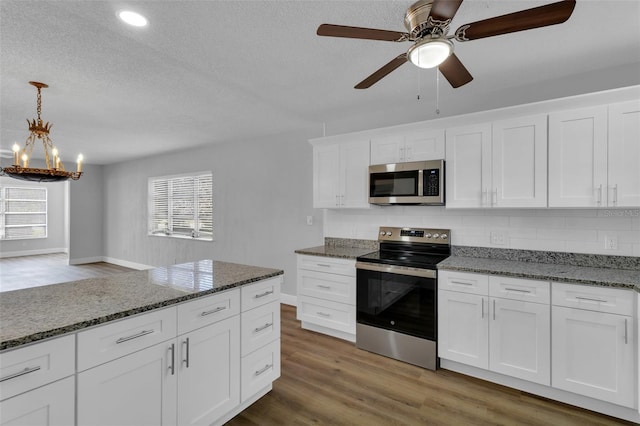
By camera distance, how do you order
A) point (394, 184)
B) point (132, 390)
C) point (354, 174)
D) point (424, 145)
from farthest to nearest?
point (354, 174), point (394, 184), point (424, 145), point (132, 390)

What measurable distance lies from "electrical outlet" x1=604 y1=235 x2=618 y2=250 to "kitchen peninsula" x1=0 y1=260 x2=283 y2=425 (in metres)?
2.69

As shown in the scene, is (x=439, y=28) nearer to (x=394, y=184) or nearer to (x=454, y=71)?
(x=454, y=71)

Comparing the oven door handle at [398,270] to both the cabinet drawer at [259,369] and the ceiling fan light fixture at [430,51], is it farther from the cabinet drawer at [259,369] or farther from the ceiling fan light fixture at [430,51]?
the ceiling fan light fixture at [430,51]

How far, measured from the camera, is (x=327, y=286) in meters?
3.36

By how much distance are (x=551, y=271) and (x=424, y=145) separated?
1517 millimetres

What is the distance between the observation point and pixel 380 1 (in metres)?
1.75

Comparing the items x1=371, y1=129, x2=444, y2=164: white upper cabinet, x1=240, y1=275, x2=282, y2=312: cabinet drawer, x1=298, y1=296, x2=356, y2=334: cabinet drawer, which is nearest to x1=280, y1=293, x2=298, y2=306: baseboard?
x1=298, y1=296, x2=356, y2=334: cabinet drawer

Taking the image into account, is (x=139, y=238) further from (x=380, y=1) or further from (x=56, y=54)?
(x=380, y=1)

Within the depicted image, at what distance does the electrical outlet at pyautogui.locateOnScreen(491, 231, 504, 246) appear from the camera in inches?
115

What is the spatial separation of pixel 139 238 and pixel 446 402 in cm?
709

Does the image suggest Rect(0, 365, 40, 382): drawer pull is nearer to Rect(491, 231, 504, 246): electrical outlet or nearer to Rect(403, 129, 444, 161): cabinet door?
Rect(403, 129, 444, 161): cabinet door

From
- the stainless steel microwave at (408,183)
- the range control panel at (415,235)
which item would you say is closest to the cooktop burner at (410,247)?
the range control panel at (415,235)

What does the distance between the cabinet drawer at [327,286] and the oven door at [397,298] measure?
112 millimetres

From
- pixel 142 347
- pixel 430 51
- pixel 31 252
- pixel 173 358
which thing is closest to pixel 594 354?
pixel 430 51
